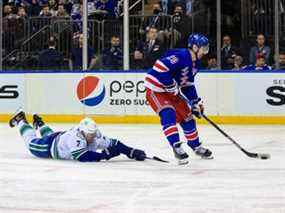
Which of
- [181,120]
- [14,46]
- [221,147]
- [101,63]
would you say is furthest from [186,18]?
[181,120]

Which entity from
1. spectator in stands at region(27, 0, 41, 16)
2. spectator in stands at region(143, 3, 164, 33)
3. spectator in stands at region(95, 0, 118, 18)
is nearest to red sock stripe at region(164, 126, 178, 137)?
spectator in stands at region(143, 3, 164, 33)

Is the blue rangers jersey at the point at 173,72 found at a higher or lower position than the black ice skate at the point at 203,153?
higher

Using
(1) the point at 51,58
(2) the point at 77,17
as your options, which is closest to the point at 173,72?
(1) the point at 51,58

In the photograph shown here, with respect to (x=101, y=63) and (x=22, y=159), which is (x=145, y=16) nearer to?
(x=101, y=63)

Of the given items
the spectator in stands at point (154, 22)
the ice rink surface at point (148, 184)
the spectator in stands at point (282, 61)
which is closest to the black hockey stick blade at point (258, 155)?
the ice rink surface at point (148, 184)

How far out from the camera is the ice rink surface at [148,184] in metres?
6.11

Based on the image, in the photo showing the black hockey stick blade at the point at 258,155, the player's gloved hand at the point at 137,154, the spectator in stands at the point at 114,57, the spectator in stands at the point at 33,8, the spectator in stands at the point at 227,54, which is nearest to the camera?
the player's gloved hand at the point at 137,154

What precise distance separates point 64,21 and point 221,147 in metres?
6.90

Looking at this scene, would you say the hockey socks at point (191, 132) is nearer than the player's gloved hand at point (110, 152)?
No

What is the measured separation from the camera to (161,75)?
29.5 feet

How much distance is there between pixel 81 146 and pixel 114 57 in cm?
743

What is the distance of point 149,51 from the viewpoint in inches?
615

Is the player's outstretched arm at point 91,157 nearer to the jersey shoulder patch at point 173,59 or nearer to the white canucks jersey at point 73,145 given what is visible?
the white canucks jersey at point 73,145

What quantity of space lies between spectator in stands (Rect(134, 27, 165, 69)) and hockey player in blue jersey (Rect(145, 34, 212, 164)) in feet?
20.9
